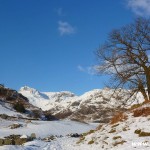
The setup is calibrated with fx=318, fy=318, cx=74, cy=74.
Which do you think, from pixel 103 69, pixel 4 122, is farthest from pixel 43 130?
pixel 103 69

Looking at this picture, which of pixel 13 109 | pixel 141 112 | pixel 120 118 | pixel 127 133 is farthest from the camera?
pixel 13 109

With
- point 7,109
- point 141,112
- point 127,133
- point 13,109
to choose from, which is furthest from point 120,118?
point 13,109

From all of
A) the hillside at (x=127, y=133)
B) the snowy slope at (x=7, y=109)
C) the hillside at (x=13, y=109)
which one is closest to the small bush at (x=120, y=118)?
the hillside at (x=127, y=133)

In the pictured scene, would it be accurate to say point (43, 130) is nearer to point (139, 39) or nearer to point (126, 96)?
point (126, 96)

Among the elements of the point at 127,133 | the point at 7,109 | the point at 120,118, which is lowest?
the point at 127,133

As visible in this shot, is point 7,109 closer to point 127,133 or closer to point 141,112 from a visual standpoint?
point 141,112

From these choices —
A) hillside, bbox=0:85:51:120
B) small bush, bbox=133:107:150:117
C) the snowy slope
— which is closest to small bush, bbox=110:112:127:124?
small bush, bbox=133:107:150:117

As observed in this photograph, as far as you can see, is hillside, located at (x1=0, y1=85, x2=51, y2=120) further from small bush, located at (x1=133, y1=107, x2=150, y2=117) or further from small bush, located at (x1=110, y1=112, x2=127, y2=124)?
small bush, located at (x1=133, y1=107, x2=150, y2=117)

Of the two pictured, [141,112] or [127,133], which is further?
[141,112]

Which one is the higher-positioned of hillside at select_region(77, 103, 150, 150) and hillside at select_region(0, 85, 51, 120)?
hillside at select_region(0, 85, 51, 120)

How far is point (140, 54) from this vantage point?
34875 millimetres

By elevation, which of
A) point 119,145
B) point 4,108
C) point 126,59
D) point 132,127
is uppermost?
point 4,108

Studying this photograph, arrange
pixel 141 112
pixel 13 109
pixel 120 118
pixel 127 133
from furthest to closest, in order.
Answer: pixel 13 109
pixel 120 118
pixel 141 112
pixel 127 133

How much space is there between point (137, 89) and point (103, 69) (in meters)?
4.73
